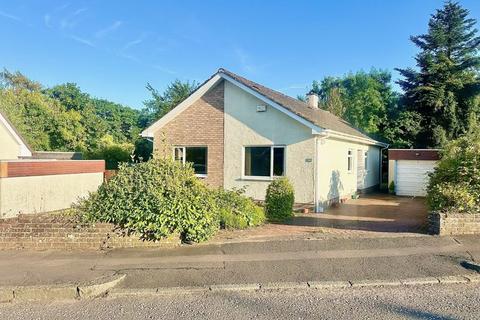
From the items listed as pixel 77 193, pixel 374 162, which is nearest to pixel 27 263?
pixel 77 193

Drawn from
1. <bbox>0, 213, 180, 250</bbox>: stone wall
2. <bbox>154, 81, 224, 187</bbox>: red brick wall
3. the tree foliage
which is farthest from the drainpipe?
the tree foliage

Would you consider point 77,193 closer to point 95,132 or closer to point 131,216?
point 131,216

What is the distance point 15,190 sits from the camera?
11203 millimetres

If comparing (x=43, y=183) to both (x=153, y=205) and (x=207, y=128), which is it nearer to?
(x=207, y=128)

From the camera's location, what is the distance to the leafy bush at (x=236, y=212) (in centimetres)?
929

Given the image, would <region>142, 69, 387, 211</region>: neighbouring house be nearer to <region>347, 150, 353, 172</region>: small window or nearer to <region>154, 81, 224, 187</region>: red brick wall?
<region>154, 81, 224, 187</region>: red brick wall

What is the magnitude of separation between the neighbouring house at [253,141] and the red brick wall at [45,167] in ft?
9.09

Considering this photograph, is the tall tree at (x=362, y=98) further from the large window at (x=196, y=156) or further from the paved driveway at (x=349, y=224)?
the large window at (x=196, y=156)

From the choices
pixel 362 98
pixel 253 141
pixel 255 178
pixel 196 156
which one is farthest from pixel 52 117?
pixel 255 178

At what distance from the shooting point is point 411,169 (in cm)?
1819

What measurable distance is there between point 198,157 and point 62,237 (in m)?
8.49

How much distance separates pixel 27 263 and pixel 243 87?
9820 mm

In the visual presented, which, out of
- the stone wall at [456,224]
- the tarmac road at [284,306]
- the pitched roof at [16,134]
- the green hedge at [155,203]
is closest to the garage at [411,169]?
the stone wall at [456,224]

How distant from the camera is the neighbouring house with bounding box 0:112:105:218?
10.9m
